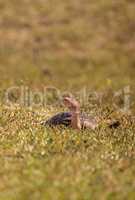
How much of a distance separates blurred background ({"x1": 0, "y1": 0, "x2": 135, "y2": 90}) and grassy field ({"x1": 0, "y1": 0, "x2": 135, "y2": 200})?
0.25 feet

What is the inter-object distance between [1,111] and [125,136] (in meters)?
4.31

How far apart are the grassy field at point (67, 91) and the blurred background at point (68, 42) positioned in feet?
0.25

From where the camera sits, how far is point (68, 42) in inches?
1892

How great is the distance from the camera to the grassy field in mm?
10984

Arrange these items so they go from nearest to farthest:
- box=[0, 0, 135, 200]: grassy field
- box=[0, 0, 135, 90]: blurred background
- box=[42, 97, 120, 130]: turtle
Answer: box=[0, 0, 135, 200]: grassy field
box=[42, 97, 120, 130]: turtle
box=[0, 0, 135, 90]: blurred background

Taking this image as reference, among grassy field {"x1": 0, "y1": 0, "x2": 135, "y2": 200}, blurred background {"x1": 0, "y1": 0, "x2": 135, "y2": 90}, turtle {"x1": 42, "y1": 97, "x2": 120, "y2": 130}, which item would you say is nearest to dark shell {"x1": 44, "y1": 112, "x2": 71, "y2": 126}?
turtle {"x1": 42, "y1": 97, "x2": 120, "y2": 130}

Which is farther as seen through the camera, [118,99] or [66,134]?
[118,99]

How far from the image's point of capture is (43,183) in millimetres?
10789

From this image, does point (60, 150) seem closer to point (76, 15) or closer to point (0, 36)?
point (0, 36)

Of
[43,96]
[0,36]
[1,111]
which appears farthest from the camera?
[0,36]

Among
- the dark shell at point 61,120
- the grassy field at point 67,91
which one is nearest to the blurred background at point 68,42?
the grassy field at point 67,91

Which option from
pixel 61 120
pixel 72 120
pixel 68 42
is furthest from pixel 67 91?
pixel 68 42

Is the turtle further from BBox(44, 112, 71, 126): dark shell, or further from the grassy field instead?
the grassy field

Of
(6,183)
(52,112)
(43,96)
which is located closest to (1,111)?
(52,112)
